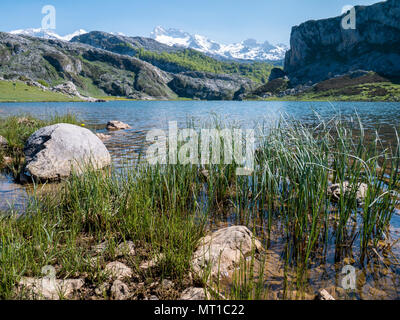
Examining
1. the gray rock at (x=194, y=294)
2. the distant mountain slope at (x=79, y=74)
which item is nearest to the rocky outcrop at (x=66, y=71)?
the distant mountain slope at (x=79, y=74)

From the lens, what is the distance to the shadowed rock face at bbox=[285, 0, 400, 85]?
13200cm

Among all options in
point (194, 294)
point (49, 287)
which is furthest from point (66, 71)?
point (194, 294)

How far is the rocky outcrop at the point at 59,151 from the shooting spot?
607 centimetres

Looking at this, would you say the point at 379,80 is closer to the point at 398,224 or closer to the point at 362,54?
the point at 362,54

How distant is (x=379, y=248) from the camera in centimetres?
313

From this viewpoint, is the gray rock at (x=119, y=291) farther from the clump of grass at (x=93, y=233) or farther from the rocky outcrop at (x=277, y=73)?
the rocky outcrop at (x=277, y=73)

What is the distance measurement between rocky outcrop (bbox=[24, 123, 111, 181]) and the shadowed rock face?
149229mm

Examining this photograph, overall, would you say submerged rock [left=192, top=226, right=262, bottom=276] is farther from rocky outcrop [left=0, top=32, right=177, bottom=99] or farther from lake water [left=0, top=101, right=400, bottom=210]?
rocky outcrop [left=0, top=32, right=177, bottom=99]

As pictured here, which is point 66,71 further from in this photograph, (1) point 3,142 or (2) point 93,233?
(2) point 93,233

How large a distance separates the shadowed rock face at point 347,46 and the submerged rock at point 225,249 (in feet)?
493

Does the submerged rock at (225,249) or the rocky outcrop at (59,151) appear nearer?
the submerged rock at (225,249)

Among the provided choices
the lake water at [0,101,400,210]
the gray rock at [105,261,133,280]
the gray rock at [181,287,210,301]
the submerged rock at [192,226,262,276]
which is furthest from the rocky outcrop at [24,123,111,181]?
the gray rock at [181,287,210,301]
